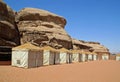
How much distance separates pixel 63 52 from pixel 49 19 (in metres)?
18.0

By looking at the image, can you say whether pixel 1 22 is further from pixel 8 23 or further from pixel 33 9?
pixel 33 9

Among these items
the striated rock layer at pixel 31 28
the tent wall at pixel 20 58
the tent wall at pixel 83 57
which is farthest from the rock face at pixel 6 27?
the tent wall at pixel 83 57

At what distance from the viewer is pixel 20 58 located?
21.5 m

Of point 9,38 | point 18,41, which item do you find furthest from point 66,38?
point 9,38

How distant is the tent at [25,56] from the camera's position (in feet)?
68.8

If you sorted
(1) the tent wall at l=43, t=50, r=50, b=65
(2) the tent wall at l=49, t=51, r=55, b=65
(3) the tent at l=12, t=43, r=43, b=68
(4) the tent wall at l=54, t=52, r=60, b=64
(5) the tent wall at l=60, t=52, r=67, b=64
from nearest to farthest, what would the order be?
(3) the tent at l=12, t=43, r=43, b=68 < (1) the tent wall at l=43, t=50, r=50, b=65 < (2) the tent wall at l=49, t=51, r=55, b=65 < (4) the tent wall at l=54, t=52, r=60, b=64 < (5) the tent wall at l=60, t=52, r=67, b=64

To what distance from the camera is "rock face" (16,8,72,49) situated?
4053 cm

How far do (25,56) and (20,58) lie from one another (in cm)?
82

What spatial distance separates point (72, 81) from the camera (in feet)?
42.0

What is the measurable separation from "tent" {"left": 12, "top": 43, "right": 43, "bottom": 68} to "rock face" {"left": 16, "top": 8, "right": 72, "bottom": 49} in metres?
17.4

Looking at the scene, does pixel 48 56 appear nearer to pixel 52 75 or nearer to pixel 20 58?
pixel 20 58

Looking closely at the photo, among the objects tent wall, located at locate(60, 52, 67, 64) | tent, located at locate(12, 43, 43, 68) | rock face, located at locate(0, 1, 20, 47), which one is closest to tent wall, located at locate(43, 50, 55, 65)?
tent, located at locate(12, 43, 43, 68)

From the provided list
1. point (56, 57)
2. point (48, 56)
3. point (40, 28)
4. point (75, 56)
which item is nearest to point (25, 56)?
point (48, 56)

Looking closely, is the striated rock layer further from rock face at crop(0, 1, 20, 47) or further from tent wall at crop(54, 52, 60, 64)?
tent wall at crop(54, 52, 60, 64)
